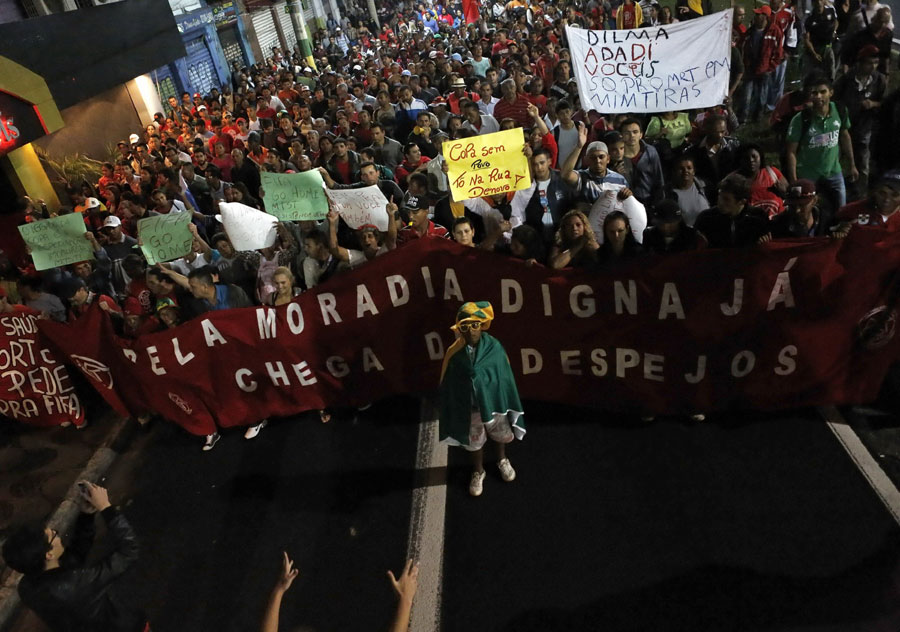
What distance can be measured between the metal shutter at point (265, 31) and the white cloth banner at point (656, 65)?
1172 inches

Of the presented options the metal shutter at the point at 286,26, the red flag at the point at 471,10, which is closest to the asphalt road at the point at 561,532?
the red flag at the point at 471,10

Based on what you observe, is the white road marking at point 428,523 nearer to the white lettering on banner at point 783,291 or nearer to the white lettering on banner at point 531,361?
the white lettering on banner at point 531,361

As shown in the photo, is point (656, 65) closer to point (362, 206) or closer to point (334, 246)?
point (362, 206)

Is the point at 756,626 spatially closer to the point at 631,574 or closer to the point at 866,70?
the point at 631,574

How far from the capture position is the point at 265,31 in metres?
32.1

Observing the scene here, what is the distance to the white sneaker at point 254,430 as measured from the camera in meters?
5.56

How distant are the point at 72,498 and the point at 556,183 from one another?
17.6ft

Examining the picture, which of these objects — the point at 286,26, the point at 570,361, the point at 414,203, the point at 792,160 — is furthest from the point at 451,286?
the point at 286,26

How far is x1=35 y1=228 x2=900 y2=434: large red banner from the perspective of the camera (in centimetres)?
400

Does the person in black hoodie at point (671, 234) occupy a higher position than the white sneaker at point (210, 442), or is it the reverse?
the person in black hoodie at point (671, 234)

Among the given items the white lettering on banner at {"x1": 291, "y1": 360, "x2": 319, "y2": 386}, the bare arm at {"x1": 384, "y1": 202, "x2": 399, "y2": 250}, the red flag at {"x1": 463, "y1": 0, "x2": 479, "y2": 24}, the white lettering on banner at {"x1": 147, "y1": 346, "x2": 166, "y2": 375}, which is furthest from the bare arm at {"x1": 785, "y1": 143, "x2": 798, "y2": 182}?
the red flag at {"x1": 463, "y1": 0, "x2": 479, "y2": 24}

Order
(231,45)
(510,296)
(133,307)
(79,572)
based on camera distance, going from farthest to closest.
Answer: (231,45) → (133,307) → (510,296) → (79,572)

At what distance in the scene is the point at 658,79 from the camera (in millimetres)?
5727

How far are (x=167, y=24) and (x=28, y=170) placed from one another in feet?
31.2
